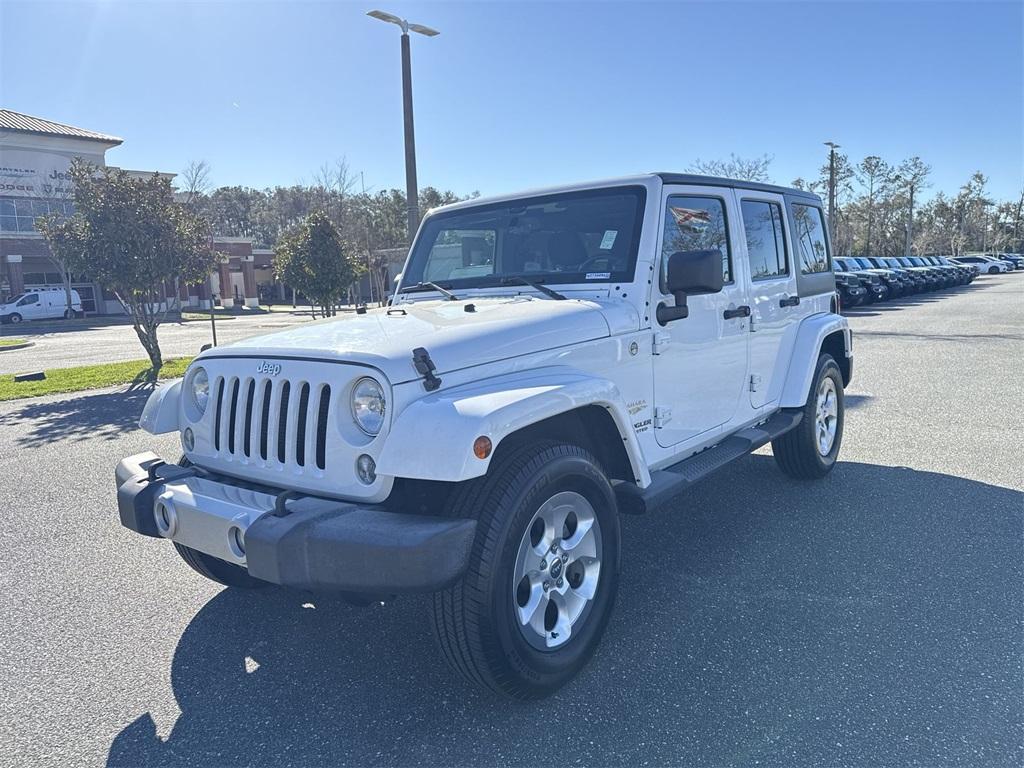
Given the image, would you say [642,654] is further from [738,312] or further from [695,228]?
[695,228]

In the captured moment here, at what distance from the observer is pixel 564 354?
309 centimetres

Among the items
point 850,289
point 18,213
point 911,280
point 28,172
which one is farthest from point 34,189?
point 911,280

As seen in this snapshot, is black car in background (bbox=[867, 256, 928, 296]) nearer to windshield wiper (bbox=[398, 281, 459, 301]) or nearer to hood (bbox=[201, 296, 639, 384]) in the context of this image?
windshield wiper (bbox=[398, 281, 459, 301])

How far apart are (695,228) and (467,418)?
2228 mm

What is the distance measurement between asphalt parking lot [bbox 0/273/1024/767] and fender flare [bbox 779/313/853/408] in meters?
0.73

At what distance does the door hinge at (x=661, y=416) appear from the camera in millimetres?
3602

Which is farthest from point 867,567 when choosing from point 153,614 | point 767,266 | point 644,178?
point 153,614

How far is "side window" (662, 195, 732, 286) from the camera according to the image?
3.75 meters

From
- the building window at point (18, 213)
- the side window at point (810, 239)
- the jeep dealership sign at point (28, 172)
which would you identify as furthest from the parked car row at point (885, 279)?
the building window at point (18, 213)

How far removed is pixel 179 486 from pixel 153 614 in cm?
106

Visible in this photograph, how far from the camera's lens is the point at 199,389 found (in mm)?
3342

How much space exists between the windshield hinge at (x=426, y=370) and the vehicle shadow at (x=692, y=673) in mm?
1233

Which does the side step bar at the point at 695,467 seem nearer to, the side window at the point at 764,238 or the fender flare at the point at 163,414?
the side window at the point at 764,238

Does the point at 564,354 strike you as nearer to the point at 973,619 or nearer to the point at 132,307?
the point at 973,619
